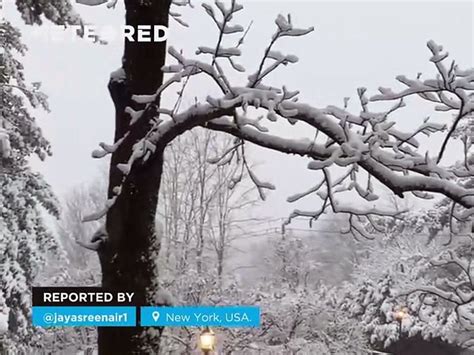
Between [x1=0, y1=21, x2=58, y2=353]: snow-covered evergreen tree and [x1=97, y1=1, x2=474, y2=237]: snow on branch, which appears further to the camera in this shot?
[x1=0, y1=21, x2=58, y2=353]: snow-covered evergreen tree

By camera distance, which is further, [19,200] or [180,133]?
[19,200]

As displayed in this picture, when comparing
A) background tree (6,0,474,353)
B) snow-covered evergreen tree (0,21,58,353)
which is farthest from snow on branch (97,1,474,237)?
snow-covered evergreen tree (0,21,58,353)

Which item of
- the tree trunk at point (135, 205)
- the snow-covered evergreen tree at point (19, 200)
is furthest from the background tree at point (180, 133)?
the snow-covered evergreen tree at point (19, 200)

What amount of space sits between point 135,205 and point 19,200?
28.7 feet

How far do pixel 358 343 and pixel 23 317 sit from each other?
8.23 meters

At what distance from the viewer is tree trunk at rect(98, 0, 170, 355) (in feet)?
8.80

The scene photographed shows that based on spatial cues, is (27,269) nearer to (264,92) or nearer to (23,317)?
(23,317)

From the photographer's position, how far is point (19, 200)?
10.8 m

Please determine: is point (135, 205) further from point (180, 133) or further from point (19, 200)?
point (19, 200)

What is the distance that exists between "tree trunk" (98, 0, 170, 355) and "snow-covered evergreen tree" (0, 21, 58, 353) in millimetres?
7633

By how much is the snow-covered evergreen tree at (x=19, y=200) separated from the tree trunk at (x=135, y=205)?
763 centimetres

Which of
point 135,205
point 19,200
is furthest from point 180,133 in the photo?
point 19,200

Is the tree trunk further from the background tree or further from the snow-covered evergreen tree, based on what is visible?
the snow-covered evergreen tree

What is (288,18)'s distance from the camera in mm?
2568
